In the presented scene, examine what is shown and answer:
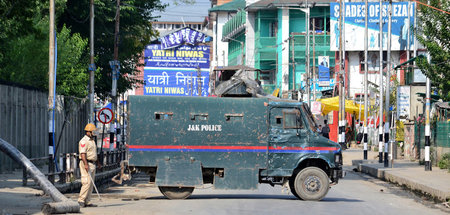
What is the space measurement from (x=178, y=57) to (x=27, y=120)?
127ft

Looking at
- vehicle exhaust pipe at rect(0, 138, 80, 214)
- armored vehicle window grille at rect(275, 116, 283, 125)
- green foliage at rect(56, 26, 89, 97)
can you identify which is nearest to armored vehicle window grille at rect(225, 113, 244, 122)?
armored vehicle window grille at rect(275, 116, 283, 125)

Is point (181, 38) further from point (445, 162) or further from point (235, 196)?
point (235, 196)

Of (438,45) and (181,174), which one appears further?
(438,45)

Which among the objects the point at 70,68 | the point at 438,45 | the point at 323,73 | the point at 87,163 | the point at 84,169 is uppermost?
the point at 323,73

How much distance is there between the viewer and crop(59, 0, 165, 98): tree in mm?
44438

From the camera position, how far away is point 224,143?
19594mm

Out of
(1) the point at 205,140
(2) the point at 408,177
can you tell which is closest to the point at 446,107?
(2) the point at 408,177

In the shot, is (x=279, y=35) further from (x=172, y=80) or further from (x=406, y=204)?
(x=406, y=204)

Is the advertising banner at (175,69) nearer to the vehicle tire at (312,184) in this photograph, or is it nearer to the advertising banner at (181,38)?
the advertising banner at (181,38)

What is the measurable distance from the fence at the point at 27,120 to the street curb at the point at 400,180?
11.2m

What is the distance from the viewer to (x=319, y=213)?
650 inches

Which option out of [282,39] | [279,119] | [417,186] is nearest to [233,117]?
[279,119]

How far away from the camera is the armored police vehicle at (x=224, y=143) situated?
19.4 m

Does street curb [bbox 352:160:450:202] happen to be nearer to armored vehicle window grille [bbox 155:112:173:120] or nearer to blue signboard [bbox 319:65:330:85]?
armored vehicle window grille [bbox 155:112:173:120]
